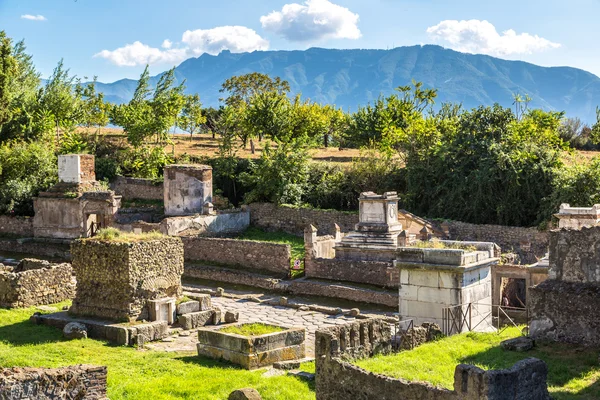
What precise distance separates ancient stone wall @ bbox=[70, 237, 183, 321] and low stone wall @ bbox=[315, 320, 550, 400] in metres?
8.79

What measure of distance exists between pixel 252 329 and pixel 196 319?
129 inches

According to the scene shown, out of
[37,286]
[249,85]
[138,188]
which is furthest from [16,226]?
[249,85]

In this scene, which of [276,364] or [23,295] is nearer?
[276,364]

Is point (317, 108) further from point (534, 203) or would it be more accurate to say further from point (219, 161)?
point (534, 203)

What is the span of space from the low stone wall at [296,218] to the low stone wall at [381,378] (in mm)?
19591

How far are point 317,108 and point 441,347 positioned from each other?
152ft

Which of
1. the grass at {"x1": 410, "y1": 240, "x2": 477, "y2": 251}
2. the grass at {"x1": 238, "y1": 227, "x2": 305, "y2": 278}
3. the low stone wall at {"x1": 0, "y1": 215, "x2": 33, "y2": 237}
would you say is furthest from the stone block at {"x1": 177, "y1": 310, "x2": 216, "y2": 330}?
the low stone wall at {"x1": 0, "y1": 215, "x2": 33, "y2": 237}

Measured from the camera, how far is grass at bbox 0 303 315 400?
1295cm

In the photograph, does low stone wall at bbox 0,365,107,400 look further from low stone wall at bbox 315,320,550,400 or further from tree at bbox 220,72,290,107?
tree at bbox 220,72,290,107

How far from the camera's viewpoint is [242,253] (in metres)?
27.2

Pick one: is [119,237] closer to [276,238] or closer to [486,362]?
[486,362]

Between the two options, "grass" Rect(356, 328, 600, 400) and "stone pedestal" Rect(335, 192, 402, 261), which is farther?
"stone pedestal" Rect(335, 192, 402, 261)

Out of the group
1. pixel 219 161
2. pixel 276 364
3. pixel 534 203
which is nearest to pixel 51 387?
pixel 276 364

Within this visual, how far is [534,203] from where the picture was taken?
30.7m
